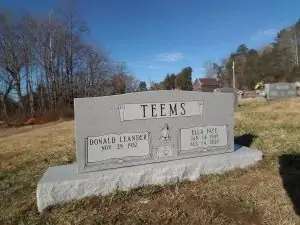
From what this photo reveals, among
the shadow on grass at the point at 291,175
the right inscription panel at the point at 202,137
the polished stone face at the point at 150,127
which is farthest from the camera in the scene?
the right inscription panel at the point at 202,137

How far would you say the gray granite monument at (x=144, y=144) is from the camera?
143 inches

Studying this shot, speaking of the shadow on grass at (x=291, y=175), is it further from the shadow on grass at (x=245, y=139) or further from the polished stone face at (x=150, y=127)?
the shadow on grass at (x=245, y=139)

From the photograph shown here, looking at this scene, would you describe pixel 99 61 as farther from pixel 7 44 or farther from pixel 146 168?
pixel 146 168

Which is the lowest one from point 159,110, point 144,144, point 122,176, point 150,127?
point 122,176

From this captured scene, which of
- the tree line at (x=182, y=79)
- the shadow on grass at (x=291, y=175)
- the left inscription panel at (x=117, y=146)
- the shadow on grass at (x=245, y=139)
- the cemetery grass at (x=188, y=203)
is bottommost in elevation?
the cemetery grass at (x=188, y=203)

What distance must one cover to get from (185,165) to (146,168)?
550 millimetres

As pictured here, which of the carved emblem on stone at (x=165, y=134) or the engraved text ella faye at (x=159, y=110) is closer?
the engraved text ella faye at (x=159, y=110)

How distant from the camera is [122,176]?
3723 millimetres

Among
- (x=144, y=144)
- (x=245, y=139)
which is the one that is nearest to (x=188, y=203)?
(x=144, y=144)

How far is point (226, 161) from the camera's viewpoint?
14.3ft

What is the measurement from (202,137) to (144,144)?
36.6 inches

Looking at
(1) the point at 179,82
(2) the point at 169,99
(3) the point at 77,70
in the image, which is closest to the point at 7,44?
(3) the point at 77,70

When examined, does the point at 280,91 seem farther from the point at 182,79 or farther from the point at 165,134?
the point at 182,79

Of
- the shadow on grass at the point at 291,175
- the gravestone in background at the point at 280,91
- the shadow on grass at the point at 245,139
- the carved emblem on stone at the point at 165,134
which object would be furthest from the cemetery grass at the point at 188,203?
the gravestone in background at the point at 280,91
